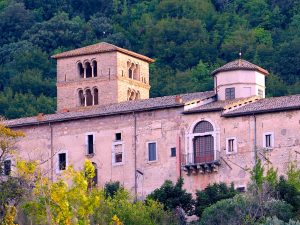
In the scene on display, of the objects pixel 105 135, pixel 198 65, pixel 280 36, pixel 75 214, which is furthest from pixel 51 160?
pixel 280 36

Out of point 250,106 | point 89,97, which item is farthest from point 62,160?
point 250,106

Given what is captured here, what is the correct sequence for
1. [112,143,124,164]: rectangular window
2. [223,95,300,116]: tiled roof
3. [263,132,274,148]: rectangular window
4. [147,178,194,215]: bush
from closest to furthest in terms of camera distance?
1. [147,178,194,215]: bush
2. [223,95,300,116]: tiled roof
3. [263,132,274,148]: rectangular window
4. [112,143,124,164]: rectangular window

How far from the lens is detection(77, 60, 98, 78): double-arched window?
86938 millimetres

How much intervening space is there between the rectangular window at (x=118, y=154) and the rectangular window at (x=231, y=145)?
485cm

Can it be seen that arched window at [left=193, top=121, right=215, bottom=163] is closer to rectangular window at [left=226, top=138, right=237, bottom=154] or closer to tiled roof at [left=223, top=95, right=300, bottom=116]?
rectangular window at [left=226, top=138, right=237, bottom=154]

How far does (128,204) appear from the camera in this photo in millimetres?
70625

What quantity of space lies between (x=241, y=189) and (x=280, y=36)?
54.2m

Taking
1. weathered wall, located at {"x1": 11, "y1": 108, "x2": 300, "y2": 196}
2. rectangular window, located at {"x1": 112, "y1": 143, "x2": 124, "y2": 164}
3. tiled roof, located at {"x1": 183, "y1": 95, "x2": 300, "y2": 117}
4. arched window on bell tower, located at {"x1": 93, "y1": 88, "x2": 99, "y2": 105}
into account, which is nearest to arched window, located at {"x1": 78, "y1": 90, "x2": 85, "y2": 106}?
arched window on bell tower, located at {"x1": 93, "y1": 88, "x2": 99, "y2": 105}

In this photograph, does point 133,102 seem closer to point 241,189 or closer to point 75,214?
point 241,189

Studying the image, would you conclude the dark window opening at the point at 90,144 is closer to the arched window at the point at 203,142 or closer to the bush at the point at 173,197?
the arched window at the point at 203,142

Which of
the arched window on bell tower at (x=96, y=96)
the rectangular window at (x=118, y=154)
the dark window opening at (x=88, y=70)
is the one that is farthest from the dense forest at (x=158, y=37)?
the rectangular window at (x=118, y=154)

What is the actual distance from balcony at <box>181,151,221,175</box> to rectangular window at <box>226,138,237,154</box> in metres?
0.51

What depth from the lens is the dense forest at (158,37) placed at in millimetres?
115188

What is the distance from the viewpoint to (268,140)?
243 ft
